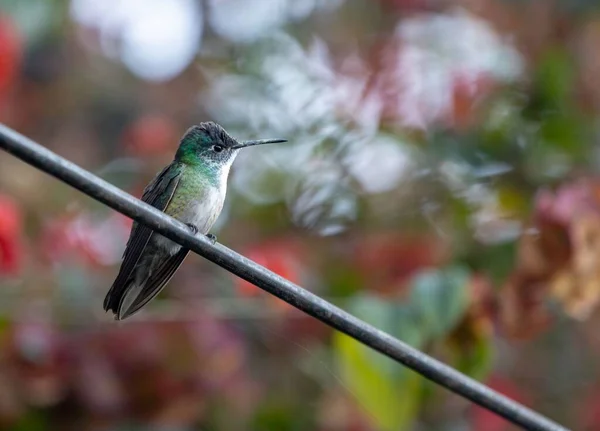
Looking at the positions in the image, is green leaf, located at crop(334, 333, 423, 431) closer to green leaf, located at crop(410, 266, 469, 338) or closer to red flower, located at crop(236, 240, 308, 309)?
green leaf, located at crop(410, 266, 469, 338)

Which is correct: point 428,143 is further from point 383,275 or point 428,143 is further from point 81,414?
point 81,414

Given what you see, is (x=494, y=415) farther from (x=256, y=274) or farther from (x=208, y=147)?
(x=256, y=274)

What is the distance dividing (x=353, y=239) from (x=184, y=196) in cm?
223

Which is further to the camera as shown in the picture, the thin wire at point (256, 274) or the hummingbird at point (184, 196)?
the hummingbird at point (184, 196)

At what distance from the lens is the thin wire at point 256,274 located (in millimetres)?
1145

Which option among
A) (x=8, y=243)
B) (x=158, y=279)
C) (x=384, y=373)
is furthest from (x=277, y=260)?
(x=158, y=279)

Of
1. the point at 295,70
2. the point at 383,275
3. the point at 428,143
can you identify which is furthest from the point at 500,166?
the point at 295,70

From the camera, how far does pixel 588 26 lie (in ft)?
16.4

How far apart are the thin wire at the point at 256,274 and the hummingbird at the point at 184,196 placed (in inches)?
33.2

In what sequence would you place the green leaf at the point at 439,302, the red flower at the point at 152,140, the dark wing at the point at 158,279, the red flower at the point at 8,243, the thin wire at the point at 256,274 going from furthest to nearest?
the red flower at the point at 152,140, the red flower at the point at 8,243, the green leaf at the point at 439,302, the dark wing at the point at 158,279, the thin wire at the point at 256,274

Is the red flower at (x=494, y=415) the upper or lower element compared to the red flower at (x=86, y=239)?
lower

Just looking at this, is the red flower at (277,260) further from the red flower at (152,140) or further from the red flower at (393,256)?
the red flower at (152,140)

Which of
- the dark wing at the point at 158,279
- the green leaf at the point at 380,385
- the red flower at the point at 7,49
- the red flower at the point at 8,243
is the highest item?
the dark wing at the point at 158,279

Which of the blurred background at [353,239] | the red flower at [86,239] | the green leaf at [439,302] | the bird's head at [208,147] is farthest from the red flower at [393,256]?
the bird's head at [208,147]
